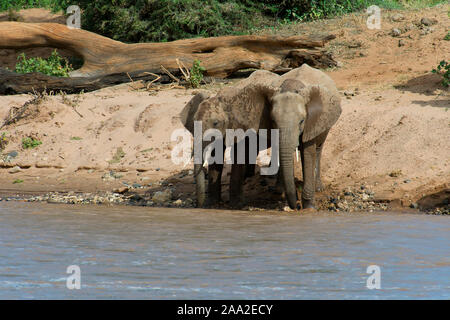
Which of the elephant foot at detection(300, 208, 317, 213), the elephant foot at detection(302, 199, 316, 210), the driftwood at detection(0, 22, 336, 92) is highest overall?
the driftwood at detection(0, 22, 336, 92)

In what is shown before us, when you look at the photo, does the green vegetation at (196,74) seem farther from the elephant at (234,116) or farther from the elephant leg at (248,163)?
the elephant at (234,116)

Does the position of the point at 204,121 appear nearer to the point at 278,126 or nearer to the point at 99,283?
the point at 278,126

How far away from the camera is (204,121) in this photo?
11.0 m

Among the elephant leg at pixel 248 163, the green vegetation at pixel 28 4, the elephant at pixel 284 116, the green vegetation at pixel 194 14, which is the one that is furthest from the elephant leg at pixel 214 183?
the green vegetation at pixel 28 4

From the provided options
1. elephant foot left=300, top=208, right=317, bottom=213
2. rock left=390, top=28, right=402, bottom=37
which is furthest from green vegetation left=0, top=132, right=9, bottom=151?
rock left=390, top=28, right=402, bottom=37

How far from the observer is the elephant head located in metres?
9.84

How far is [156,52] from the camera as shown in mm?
17438

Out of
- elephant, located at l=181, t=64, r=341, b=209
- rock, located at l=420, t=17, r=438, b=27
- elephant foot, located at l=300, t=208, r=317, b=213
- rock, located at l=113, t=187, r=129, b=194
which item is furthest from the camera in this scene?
rock, located at l=420, t=17, r=438, b=27

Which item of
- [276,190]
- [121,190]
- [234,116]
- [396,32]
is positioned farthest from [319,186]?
[396,32]

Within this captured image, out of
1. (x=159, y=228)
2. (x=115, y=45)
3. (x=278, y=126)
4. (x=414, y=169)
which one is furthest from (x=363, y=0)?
(x=159, y=228)

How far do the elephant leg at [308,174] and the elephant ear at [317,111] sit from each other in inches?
6.6

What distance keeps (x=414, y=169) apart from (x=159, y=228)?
4.37 meters

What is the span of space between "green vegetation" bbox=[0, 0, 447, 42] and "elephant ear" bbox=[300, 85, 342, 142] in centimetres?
875

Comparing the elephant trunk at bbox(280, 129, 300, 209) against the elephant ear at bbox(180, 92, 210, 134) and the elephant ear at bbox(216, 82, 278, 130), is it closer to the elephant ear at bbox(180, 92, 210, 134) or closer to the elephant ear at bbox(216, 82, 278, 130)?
the elephant ear at bbox(216, 82, 278, 130)
